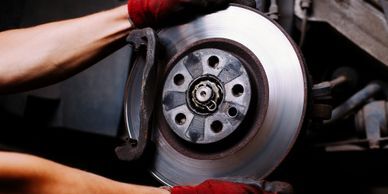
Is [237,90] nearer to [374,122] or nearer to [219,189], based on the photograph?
[219,189]

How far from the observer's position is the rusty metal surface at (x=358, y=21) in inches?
38.4

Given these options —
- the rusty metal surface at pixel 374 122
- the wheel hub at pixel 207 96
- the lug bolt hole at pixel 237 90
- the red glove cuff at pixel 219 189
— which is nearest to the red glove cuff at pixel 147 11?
the wheel hub at pixel 207 96

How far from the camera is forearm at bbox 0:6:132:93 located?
1.00m

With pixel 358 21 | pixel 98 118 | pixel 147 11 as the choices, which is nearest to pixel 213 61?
pixel 147 11

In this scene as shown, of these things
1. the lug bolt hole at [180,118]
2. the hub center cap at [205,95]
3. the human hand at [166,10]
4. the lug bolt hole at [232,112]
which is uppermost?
the human hand at [166,10]

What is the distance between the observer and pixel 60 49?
3.32ft

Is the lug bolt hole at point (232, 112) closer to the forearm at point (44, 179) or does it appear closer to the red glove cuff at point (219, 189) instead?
the red glove cuff at point (219, 189)

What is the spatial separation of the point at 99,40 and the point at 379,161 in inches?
28.6

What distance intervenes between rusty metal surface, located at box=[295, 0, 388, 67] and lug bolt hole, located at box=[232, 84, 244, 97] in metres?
0.26

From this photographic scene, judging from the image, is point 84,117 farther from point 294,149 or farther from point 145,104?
point 294,149

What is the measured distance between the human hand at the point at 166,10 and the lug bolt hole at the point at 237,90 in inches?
6.6

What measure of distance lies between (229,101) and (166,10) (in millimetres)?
228

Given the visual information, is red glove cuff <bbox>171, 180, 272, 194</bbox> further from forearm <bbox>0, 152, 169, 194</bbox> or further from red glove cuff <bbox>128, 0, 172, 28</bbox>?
red glove cuff <bbox>128, 0, 172, 28</bbox>

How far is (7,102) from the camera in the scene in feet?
4.27
